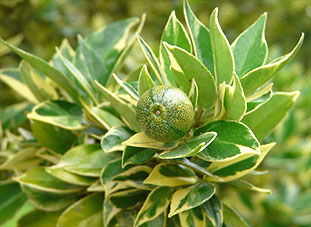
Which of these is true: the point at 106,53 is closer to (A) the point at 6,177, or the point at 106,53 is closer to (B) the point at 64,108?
(B) the point at 64,108

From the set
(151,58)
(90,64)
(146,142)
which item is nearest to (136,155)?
(146,142)

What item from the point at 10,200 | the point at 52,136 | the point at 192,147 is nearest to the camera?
the point at 192,147

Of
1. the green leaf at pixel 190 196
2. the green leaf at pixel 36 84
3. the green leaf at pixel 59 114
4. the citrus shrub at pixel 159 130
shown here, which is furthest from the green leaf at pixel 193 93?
the green leaf at pixel 36 84

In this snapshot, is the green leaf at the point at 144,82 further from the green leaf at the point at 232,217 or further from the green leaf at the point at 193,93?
the green leaf at the point at 232,217

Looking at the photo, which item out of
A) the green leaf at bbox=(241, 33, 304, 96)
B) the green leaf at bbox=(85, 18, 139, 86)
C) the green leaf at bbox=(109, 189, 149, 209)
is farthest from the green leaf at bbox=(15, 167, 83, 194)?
the green leaf at bbox=(241, 33, 304, 96)

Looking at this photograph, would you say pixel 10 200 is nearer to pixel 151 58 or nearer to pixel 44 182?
pixel 44 182

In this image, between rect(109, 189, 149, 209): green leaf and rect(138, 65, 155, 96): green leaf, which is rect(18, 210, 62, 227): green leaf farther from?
rect(138, 65, 155, 96): green leaf
